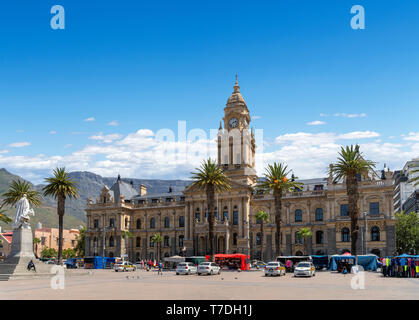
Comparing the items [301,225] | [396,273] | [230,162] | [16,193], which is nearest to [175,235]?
[230,162]

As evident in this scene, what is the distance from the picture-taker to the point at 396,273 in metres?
44.9

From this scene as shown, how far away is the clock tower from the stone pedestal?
170ft

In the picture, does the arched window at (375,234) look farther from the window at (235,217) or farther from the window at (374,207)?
the window at (235,217)

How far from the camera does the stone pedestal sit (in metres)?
44.6

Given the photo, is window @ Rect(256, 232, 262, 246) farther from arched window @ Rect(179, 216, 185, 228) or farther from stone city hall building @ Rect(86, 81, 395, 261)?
arched window @ Rect(179, 216, 185, 228)

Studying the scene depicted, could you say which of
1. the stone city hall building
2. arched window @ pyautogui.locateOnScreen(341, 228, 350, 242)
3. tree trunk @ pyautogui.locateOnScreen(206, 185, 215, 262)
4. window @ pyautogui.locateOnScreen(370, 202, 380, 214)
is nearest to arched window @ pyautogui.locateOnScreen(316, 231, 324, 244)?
the stone city hall building

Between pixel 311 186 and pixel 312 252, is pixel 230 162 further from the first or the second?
pixel 312 252

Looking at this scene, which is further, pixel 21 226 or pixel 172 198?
pixel 172 198

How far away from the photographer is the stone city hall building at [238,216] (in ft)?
260

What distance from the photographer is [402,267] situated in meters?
44.4

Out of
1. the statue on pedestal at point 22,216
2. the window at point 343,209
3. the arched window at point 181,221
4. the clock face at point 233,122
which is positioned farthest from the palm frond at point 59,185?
the window at point 343,209

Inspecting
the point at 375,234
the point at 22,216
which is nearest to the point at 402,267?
the point at 375,234

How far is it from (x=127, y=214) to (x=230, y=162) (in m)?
27.0
